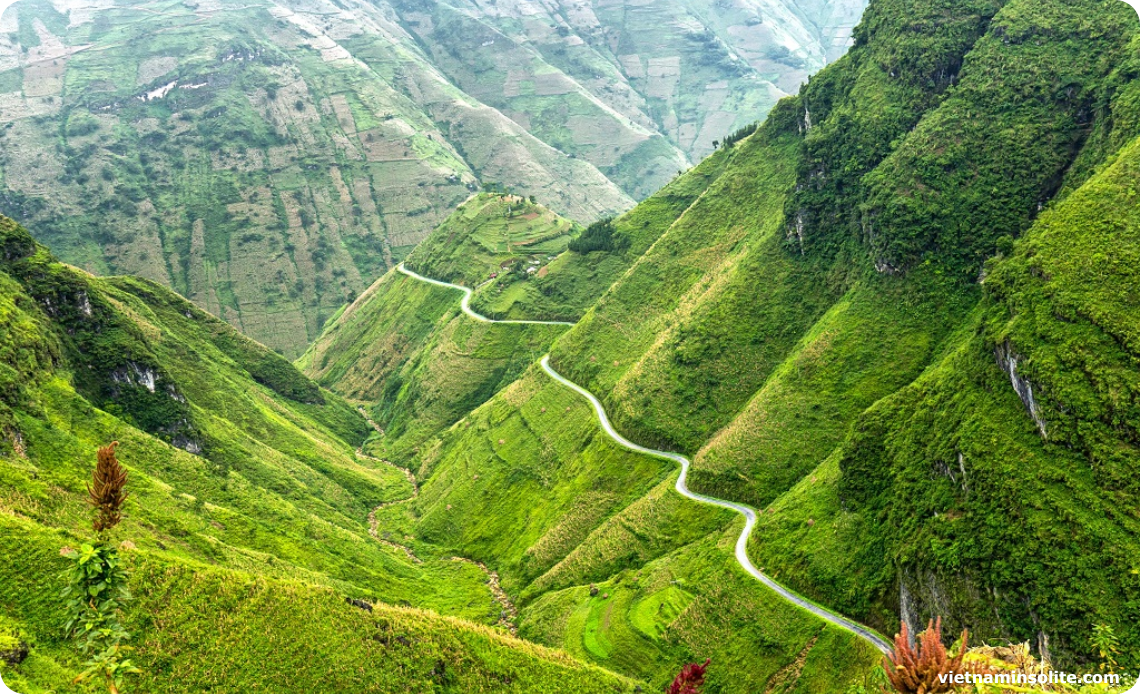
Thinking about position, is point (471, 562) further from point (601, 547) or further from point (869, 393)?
point (869, 393)

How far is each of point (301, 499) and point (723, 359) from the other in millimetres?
75134

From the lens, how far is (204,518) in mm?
92750

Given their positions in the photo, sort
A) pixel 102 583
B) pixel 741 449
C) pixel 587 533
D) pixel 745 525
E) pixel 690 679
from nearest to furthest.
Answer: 1. pixel 690 679
2. pixel 102 583
3. pixel 745 525
4. pixel 741 449
5. pixel 587 533

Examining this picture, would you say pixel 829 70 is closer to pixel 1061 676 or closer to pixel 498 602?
pixel 498 602

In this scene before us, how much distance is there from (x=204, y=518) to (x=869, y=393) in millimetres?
87558

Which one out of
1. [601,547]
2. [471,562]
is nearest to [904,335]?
[601,547]

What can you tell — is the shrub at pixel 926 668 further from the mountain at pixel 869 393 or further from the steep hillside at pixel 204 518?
the steep hillside at pixel 204 518

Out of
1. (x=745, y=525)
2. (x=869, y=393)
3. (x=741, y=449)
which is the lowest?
(x=745, y=525)

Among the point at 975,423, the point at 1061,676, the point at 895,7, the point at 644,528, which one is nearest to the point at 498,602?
the point at 644,528

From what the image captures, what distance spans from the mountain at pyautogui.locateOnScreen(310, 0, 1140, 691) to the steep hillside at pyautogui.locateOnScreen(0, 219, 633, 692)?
17.8m

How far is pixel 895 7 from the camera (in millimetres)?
138750

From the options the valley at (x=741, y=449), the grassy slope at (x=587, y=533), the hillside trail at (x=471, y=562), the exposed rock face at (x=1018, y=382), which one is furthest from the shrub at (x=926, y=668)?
the hillside trail at (x=471, y=562)

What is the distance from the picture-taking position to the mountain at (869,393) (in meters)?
68.4

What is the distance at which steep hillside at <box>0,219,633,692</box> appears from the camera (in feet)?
199
